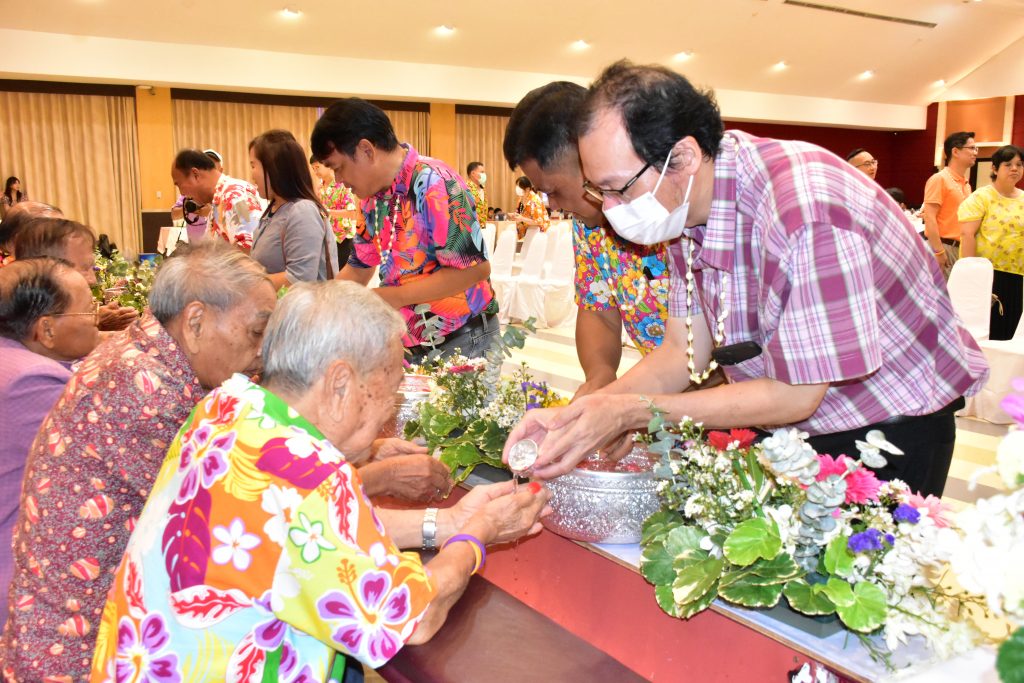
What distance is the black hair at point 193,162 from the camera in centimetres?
478

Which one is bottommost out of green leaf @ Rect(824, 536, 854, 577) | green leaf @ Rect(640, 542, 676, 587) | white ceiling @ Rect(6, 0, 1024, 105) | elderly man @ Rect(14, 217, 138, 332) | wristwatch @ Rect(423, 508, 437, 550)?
wristwatch @ Rect(423, 508, 437, 550)

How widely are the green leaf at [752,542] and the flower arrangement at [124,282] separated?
334cm

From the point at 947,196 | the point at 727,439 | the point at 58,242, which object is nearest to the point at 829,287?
the point at 727,439

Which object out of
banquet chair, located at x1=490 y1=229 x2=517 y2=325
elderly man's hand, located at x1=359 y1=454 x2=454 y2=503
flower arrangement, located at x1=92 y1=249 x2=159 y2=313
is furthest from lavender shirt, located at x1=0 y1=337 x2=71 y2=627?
banquet chair, located at x1=490 y1=229 x2=517 y2=325

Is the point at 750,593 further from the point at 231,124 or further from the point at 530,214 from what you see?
the point at 231,124

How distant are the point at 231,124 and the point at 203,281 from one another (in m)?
13.2

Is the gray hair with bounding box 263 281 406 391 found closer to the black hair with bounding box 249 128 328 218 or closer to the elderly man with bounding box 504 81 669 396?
the elderly man with bounding box 504 81 669 396

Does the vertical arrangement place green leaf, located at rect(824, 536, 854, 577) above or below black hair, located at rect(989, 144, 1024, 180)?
below

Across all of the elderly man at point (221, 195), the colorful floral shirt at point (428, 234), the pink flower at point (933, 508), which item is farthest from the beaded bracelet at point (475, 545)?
the elderly man at point (221, 195)

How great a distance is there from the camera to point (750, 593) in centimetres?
113

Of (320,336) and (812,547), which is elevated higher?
(320,336)

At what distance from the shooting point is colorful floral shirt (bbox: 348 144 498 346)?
2756 millimetres

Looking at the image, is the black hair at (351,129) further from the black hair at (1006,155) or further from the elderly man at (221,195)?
the black hair at (1006,155)

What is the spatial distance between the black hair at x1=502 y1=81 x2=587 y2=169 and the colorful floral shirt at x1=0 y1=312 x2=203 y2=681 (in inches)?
35.8
